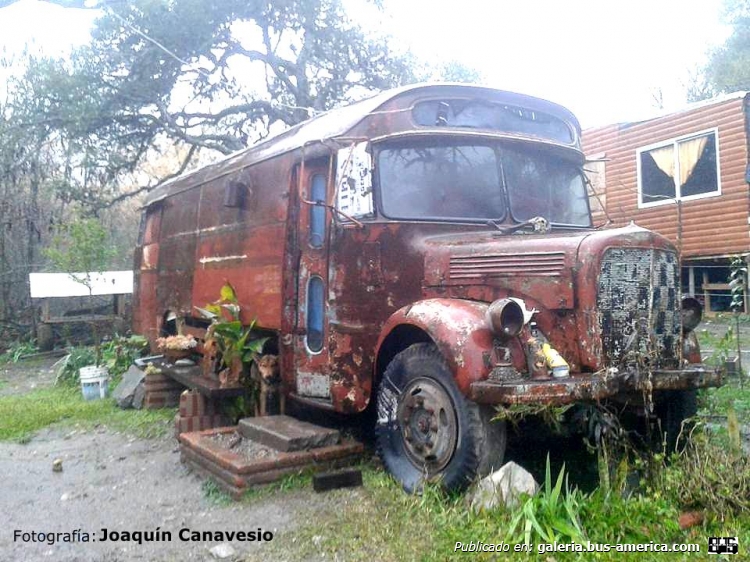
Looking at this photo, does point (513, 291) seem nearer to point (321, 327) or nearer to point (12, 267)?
point (321, 327)

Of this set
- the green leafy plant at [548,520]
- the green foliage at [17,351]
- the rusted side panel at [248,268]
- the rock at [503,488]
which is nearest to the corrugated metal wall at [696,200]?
the rusted side panel at [248,268]

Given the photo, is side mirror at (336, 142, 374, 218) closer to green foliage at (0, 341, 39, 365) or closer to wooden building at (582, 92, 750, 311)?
wooden building at (582, 92, 750, 311)

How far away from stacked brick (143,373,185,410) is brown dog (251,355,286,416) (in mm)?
2151

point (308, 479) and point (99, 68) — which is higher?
point (99, 68)

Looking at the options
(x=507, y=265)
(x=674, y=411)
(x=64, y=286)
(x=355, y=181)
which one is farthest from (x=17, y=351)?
(x=674, y=411)

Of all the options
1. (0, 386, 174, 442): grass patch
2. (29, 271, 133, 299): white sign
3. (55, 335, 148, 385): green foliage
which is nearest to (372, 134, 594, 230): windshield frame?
(0, 386, 174, 442): grass patch

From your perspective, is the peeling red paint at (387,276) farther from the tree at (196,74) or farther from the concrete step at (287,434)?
the tree at (196,74)

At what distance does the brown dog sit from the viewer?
19.8 ft

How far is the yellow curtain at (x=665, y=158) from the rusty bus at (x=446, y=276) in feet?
26.4

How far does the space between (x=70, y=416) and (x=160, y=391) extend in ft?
3.23

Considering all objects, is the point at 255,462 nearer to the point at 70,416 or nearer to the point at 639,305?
the point at 639,305

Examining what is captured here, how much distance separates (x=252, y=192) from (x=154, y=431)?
2.54 m

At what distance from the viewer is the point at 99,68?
1467 cm

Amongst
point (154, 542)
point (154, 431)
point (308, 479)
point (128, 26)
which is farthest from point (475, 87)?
point (128, 26)
